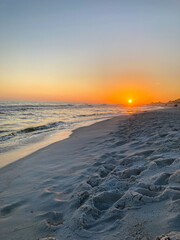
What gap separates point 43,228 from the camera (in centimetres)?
199

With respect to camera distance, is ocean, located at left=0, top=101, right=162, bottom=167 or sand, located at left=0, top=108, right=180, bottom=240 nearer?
sand, located at left=0, top=108, right=180, bottom=240

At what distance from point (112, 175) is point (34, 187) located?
1580mm

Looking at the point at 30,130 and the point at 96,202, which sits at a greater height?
the point at 96,202

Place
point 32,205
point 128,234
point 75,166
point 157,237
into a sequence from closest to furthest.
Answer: point 157,237 < point 128,234 < point 32,205 < point 75,166

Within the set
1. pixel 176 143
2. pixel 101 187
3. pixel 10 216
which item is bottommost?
pixel 10 216

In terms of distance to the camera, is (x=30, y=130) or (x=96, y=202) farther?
(x=30, y=130)

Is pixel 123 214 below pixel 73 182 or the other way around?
the other way around

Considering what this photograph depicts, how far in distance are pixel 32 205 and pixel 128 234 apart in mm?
1655

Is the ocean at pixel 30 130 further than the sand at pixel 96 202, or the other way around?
the ocean at pixel 30 130

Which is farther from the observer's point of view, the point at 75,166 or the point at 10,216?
the point at 75,166

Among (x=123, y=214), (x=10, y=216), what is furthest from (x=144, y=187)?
(x=10, y=216)

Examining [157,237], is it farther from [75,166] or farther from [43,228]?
[75,166]

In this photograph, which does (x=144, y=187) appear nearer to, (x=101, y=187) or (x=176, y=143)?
(x=101, y=187)

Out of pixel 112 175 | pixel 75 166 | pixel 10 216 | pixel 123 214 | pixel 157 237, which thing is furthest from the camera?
pixel 75 166
